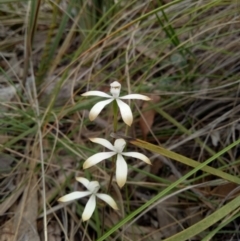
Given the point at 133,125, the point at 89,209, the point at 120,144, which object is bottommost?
the point at 133,125

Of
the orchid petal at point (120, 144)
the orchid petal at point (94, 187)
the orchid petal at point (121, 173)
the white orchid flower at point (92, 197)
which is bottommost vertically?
the white orchid flower at point (92, 197)

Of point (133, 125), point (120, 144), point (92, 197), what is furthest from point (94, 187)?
point (133, 125)

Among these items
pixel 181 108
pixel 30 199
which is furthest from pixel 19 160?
pixel 181 108

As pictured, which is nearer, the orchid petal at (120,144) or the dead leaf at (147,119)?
the orchid petal at (120,144)

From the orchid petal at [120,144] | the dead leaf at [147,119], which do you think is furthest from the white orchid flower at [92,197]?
the dead leaf at [147,119]

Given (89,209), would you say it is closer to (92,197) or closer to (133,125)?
(92,197)

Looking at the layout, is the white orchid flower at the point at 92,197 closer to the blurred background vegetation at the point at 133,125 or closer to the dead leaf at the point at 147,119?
the blurred background vegetation at the point at 133,125

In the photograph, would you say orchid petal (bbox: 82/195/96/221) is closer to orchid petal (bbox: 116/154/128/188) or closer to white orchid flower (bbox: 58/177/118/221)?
white orchid flower (bbox: 58/177/118/221)

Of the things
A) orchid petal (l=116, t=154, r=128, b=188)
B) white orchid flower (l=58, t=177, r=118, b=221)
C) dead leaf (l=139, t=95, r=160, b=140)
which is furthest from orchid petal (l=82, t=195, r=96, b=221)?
dead leaf (l=139, t=95, r=160, b=140)

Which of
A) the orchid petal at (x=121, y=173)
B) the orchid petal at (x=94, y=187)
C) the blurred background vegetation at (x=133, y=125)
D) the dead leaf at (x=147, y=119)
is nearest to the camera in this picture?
the orchid petal at (x=121, y=173)

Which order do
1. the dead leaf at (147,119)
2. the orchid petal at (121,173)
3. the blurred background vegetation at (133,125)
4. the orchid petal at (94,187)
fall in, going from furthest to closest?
the dead leaf at (147,119), the blurred background vegetation at (133,125), the orchid petal at (94,187), the orchid petal at (121,173)
